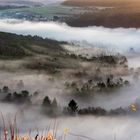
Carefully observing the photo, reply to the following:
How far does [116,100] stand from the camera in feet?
210

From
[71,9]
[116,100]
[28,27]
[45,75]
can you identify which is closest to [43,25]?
[28,27]

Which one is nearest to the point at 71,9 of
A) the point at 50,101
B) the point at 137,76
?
the point at 137,76

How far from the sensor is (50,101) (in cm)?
6531

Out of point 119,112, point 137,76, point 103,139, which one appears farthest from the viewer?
point 137,76

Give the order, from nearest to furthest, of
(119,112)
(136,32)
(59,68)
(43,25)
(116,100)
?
1. (119,112)
2. (116,100)
3. (59,68)
4. (136,32)
5. (43,25)

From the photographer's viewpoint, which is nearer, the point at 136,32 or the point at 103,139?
the point at 103,139

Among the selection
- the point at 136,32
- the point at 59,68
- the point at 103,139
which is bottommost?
the point at 103,139

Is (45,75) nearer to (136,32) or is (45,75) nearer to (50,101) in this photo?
(50,101)

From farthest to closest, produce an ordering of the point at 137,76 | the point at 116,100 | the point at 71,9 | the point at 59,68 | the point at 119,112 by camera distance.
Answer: the point at 71,9 < the point at 59,68 < the point at 137,76 < the point at 116,100 < the point at 119,112

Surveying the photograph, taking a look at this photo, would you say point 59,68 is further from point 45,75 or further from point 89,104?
point 89,104

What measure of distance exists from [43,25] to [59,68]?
6992cm

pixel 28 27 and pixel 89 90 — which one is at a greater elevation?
pixel 28 27

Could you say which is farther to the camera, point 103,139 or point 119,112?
point 119,112

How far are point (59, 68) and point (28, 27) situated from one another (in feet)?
249
